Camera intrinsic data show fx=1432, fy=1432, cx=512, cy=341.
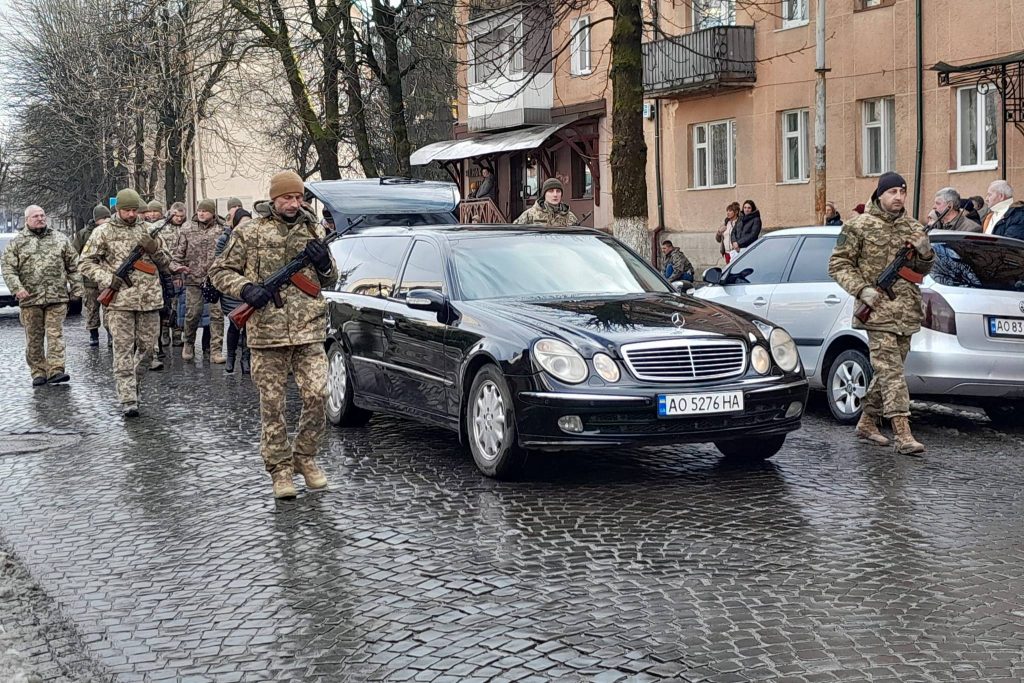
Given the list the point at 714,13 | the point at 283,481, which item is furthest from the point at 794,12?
the point at 283,481

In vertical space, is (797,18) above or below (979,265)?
above

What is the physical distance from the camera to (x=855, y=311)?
32.3ft

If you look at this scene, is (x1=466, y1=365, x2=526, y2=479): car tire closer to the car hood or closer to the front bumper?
the front bumper

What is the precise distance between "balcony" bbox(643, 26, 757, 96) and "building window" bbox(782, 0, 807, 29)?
0.97 meters

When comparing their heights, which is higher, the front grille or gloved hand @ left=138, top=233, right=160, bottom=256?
gloved hand @ left=138, top=233, right=160, bottom=256

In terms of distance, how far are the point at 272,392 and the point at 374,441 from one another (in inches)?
81.5

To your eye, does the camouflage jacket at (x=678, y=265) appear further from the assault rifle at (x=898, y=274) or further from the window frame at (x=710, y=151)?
the assault rifle at (x=898, y=274)

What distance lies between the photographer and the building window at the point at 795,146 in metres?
30.0

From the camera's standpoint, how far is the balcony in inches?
1203

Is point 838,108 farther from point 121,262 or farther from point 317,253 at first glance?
point 317,253

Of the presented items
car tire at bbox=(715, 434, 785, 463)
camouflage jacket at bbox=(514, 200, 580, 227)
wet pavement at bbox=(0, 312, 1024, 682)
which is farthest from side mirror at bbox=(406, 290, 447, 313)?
camouflage jacket at bbox=(514, 200, 580, 227)

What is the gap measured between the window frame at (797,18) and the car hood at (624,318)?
2129 cm

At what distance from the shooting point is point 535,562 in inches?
254

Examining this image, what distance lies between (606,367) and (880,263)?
2.66 m
